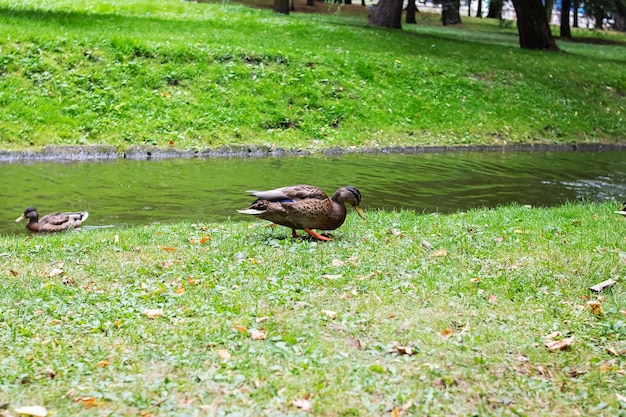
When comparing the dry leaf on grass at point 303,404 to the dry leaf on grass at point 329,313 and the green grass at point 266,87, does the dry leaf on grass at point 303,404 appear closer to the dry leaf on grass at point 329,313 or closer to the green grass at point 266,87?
the dry leaf on grass at point 329,313

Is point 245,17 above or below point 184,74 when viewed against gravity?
above

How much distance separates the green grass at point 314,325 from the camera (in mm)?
4383

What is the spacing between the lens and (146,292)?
623 cm

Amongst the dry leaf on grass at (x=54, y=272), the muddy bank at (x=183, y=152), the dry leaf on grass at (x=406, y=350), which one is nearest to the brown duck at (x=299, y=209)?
the dry leaf on grass at (x=54, y=272)

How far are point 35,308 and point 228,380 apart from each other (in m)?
2.09

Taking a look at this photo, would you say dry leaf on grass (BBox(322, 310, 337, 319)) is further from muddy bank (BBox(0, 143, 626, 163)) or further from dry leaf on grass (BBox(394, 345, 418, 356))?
muddy bank (BBox(0, 143, 626, 163))

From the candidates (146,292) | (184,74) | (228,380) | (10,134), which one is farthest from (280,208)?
(184,74)

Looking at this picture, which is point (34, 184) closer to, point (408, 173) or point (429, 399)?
point (408, 173)

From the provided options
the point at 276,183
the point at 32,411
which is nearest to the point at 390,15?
the point at 276,183

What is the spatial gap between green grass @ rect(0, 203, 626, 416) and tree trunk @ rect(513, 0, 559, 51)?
77.3ft

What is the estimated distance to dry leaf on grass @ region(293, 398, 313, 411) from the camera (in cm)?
421

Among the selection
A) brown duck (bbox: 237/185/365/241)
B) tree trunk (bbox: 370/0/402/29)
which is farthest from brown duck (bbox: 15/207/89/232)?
tree trunk (bbox: 370/0/402/29)

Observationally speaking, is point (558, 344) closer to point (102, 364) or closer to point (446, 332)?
point (446, 332)

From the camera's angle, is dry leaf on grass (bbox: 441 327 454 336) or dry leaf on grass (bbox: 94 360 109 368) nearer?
dry leaf on grass (bbox: 94 360 109 368)
